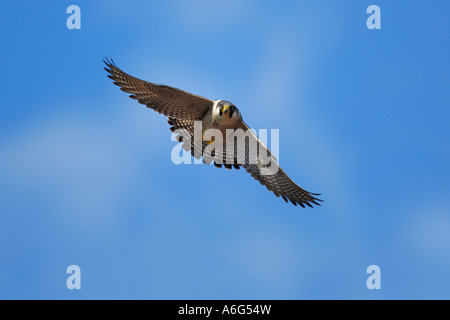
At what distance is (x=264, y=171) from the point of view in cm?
1449

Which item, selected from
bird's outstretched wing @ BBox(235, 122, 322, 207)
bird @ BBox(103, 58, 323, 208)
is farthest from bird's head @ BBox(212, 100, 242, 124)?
bird's outstretched wing @ BBox(235, 122, 322, 207)

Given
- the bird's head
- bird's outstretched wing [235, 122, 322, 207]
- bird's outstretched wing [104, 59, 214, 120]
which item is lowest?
bird's outstretched wing [235, 122, 322, 207]

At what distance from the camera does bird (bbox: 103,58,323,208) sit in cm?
1268

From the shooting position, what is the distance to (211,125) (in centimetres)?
1310

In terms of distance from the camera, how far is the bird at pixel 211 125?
41.6 ft

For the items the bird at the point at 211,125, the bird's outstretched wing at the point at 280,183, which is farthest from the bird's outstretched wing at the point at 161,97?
the bird's outstretched wing at the point at 280,183

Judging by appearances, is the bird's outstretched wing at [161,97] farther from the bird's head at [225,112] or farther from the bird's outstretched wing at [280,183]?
the bird's outstretched wing at [280,183]

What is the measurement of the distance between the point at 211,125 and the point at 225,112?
2.47 ft

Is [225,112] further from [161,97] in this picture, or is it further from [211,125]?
[161,97]

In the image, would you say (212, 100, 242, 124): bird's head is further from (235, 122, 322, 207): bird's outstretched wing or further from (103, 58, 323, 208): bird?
(235, 122, 322, 207): bird's outstretched wing
